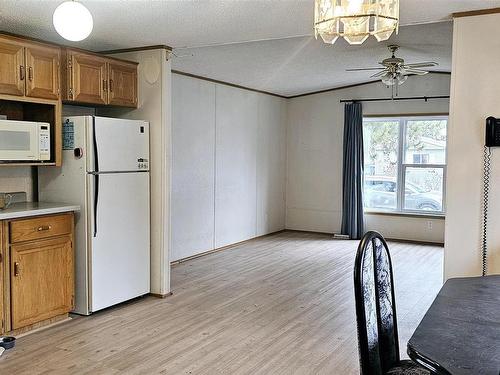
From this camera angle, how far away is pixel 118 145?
14.2 feet

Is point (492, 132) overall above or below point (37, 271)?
above

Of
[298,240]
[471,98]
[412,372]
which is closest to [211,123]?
[298,240]

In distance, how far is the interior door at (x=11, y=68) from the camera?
11.9 feet

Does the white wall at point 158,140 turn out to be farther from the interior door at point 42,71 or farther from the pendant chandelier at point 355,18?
the pendant chandelier at point 355,18

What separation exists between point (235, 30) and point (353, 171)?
15.2 feet

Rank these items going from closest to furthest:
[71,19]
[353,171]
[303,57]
→ [71,19] < [303,57] < [353,171]

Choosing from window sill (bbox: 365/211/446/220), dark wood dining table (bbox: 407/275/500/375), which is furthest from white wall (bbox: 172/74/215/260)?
dark wood dining table (bbox: 407/275/500/375)

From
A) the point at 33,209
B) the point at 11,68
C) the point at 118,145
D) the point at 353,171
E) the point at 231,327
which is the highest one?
the point at 11,68

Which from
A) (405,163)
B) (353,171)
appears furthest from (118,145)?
(405,163)

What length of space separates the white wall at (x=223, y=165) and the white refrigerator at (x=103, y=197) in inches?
62.6

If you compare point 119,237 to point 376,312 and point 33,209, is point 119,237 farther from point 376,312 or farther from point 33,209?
point 376,312

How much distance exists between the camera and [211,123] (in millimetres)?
6824

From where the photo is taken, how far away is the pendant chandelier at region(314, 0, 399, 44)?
Answer: 1.88m

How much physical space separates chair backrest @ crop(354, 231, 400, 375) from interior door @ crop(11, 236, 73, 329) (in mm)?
2706
